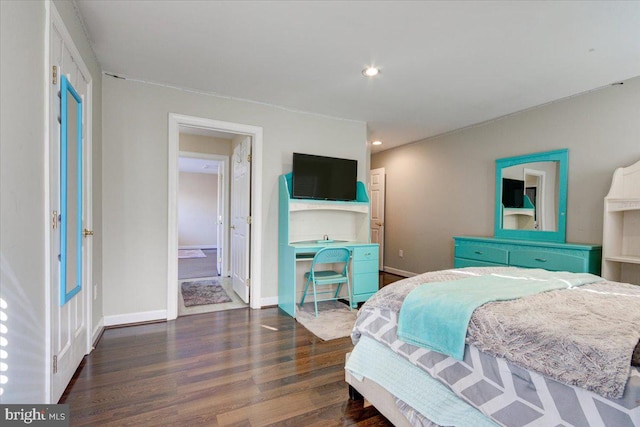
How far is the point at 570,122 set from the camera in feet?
11.0

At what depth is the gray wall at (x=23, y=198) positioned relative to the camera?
119 centimetres

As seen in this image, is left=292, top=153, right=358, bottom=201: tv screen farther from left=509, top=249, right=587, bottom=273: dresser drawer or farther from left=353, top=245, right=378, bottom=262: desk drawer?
left=509, top=249, right=587, bottom=273: dresser drawer

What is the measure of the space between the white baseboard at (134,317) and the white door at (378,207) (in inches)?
156

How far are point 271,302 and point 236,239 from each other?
1.08 metres

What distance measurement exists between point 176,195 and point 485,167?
12.9 feet

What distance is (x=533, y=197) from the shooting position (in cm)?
372

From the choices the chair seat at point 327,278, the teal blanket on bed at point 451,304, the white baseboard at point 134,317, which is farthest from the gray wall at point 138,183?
the teal blanket on bed at point 451,304

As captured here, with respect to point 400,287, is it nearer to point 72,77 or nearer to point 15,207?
point 15,207

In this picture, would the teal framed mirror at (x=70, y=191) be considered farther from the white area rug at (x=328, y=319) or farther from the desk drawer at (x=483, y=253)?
the desk drawer at (x=483, y=253)

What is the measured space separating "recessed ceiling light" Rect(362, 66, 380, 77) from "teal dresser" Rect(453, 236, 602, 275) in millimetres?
2375

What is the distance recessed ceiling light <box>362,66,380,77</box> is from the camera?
9.05ft

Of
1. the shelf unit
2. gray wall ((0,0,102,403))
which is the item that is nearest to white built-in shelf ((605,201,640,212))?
the shelf unit

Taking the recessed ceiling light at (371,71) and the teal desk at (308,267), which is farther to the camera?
the teal desk at (308,267)

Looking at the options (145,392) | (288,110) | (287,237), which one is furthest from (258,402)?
(288,110)
